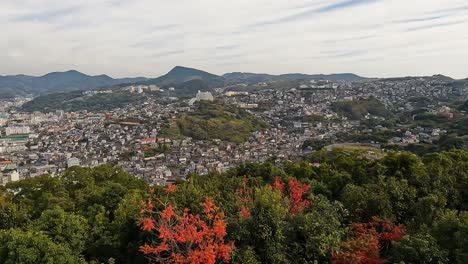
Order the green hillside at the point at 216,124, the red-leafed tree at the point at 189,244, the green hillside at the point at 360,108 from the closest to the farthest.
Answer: the red-leafed tree at the point at 189,244, the green hillside at the point at 216,124, the green hillside at the point at 360,108

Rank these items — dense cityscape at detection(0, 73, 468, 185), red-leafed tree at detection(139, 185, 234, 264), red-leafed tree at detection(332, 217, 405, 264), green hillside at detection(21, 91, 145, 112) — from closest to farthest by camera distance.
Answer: red-leafed tree at detection(139, 185, 234, 264)
red-leafed tree at detection(332, 217, 405, 264)
dense cityscape at detection(0, 73, 468, 185)
green hillside at detection(21, 91, 145, 112)

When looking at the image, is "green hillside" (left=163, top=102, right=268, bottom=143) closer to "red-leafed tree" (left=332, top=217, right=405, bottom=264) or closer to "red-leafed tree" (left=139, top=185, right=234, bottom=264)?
"red-leafed tree" (left=332, top=217, right=405, bottom=264)

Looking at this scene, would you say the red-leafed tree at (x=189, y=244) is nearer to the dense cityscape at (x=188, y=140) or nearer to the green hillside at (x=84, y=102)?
the dense cityscape at (x=188, y=140)

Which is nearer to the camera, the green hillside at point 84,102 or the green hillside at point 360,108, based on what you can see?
the green hillside at point 360,108

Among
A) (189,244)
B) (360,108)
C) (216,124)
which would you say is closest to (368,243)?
(189,244)

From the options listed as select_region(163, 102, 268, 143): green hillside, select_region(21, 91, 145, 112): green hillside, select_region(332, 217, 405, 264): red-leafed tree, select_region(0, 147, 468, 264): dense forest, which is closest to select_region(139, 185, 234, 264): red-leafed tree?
select_region(0, 147, 468, 264): dense forest

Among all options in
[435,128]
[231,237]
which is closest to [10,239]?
Answer: [231,237]

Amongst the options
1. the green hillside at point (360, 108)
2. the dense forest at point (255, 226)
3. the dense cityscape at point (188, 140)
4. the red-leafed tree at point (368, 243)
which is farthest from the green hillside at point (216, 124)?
the red-leafed tree at point (368, 243)
